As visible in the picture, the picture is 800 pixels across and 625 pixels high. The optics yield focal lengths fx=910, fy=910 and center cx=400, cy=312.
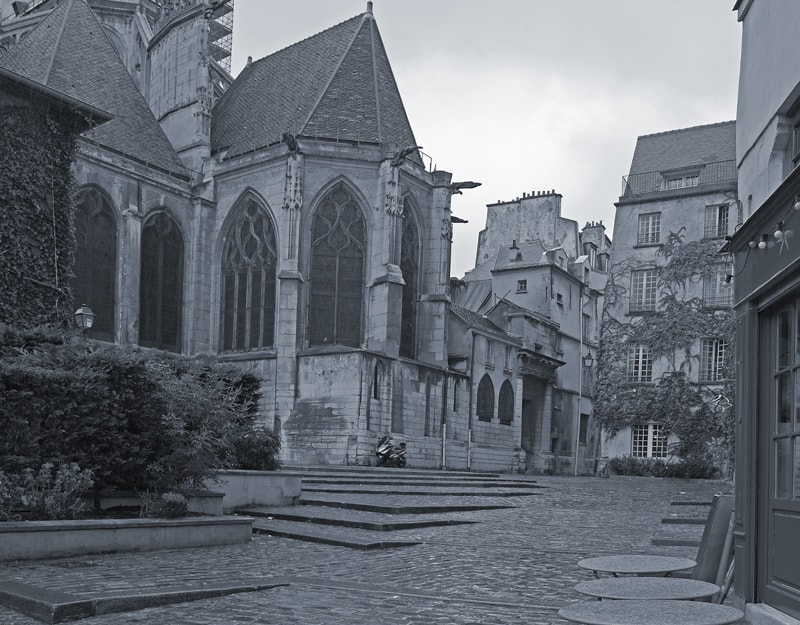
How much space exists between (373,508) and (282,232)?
1902 cm

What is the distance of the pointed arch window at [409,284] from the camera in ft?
108

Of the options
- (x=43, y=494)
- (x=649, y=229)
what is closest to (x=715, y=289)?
(x=649, y=229)

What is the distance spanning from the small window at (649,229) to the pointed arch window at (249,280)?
14.7 metres

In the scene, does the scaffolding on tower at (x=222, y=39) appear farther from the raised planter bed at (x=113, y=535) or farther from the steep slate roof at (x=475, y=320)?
the raised planter bed at (x=113, y=535)

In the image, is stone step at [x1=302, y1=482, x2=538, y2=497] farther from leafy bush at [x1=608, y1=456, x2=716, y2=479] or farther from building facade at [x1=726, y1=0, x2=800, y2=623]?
leafy bush at [x1=608, y1=456, x2=716, y2=479]

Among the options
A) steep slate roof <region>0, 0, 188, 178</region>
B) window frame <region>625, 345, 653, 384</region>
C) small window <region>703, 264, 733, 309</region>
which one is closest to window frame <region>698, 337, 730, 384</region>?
small window <region>703, 264, 733, 309</region>

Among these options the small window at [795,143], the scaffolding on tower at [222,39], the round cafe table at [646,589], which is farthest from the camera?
the scaffolding on tower at [222,39]

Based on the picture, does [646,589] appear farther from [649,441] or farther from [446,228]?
[649,441]

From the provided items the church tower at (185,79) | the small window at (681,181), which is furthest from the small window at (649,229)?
the church tower at (185,79)

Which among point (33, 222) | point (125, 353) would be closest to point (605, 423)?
point (33, 222)

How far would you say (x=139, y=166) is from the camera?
3095cm

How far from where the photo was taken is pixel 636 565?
194 inches

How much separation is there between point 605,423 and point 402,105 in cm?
1471

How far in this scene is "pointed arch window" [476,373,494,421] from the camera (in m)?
35.9
